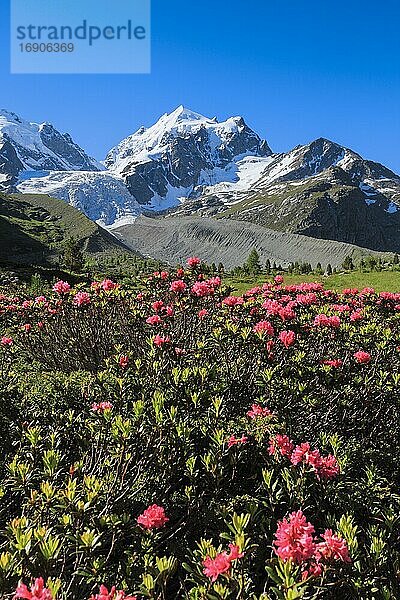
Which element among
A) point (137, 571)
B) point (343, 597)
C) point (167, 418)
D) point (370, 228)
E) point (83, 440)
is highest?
point (370, 228)

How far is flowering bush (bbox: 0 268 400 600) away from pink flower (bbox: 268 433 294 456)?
1 centimetres

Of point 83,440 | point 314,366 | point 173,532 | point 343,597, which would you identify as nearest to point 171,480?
point 173,532

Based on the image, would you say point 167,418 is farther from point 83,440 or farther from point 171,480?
point 83,440

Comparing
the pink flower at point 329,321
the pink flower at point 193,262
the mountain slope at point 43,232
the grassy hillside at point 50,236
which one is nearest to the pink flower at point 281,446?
the pink flower at point 329,321

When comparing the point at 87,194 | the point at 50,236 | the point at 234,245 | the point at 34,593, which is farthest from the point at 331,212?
the point at 34,593

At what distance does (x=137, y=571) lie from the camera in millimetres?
1771

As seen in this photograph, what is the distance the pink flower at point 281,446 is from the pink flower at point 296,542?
2.38ft

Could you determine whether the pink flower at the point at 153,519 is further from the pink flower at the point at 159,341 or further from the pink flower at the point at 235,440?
the pink flower at the point at 159,341

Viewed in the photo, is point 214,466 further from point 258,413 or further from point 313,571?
point 313,571

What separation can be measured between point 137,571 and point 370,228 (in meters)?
173

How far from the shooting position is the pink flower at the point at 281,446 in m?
2.17

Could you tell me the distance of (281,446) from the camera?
2.19 metres

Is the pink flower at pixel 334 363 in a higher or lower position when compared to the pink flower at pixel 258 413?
higher

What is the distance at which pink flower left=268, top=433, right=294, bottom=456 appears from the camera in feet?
7.11
